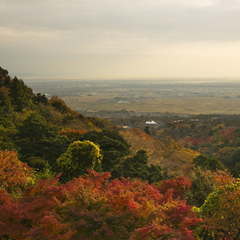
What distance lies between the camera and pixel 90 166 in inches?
552

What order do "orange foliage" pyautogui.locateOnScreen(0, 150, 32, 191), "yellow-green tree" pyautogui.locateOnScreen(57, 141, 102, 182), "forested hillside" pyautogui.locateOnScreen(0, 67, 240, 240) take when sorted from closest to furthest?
"forested hillside" pyautogui.locateOnScreen(0, 67, 240, 240) → "orange foliage" pyautogui.locateOnScreen(0, 150, 32, 191) → "yellow-green tree" pyautogui.locateOnScreen(57, 141, 102, 182)

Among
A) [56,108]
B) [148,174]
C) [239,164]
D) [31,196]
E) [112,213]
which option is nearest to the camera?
[112,213]

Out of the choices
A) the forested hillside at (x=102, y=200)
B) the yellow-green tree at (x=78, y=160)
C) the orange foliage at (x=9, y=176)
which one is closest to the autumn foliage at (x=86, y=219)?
the forested hillside at (x=102, y=200)

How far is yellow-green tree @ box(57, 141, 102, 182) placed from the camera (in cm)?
1382

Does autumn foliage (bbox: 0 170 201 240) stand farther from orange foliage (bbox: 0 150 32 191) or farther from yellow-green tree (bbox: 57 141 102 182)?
yellow-green tree (bbox: 57 141 102 182)

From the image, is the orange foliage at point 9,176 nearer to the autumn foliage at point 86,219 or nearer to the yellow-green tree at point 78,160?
the autumn foliage at point 86,219

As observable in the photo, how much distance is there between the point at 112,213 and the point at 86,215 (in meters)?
0.75

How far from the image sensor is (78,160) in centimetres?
1397

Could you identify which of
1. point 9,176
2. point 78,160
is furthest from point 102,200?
point 78,160

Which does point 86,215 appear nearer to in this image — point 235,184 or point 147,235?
point 147,235

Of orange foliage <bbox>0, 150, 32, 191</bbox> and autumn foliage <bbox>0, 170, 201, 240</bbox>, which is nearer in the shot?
autumn foliage <bbox>0, 170, 201, 240</bbox>

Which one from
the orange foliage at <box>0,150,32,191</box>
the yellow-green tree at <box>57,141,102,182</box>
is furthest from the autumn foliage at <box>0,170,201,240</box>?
the yellow-green tree at <box>57,141,102,182</box>

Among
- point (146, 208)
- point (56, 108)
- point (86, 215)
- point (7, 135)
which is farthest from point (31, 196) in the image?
point (56, 108)

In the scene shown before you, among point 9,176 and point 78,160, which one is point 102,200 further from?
point 78,160
